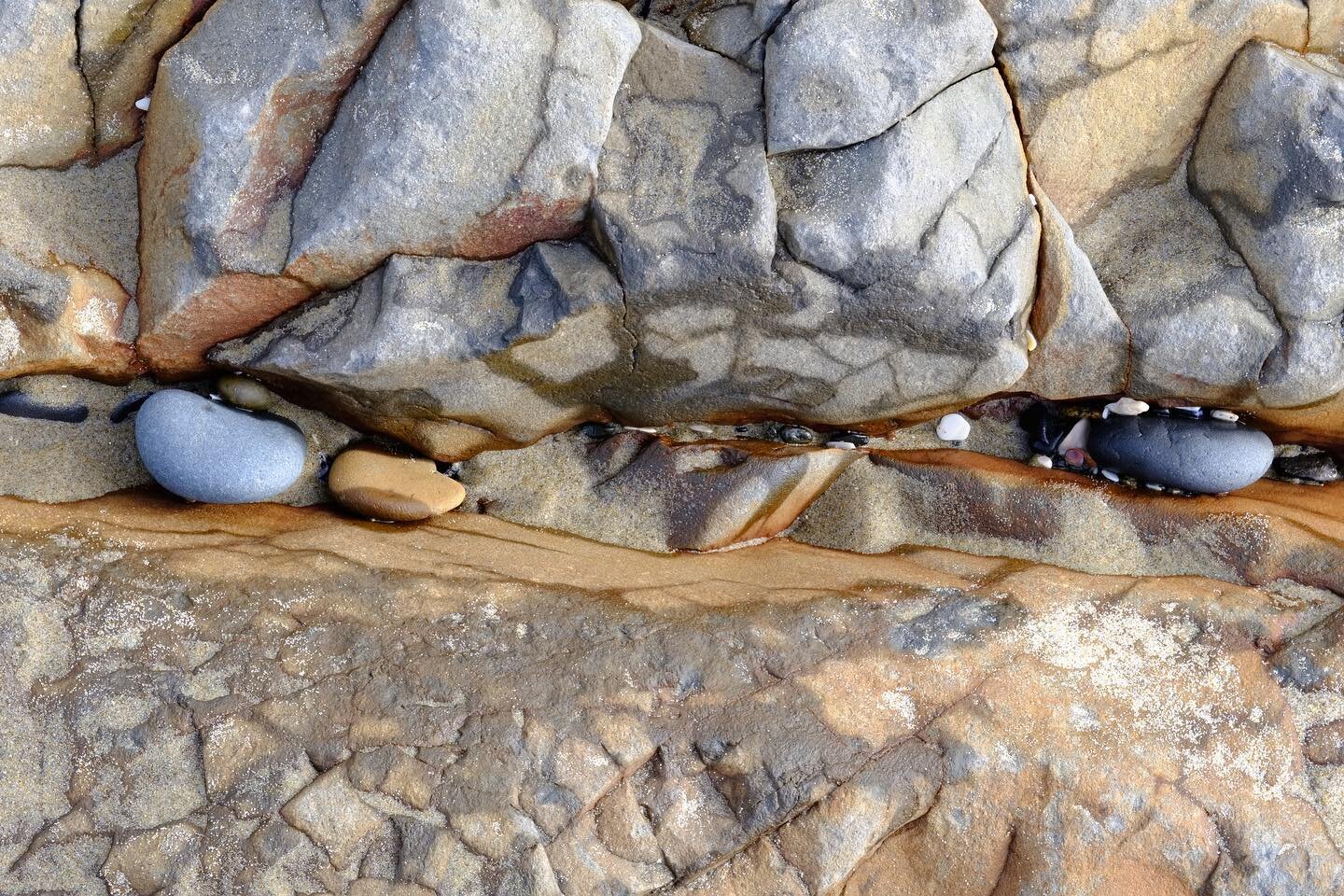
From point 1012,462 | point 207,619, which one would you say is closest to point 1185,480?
point 1012,462

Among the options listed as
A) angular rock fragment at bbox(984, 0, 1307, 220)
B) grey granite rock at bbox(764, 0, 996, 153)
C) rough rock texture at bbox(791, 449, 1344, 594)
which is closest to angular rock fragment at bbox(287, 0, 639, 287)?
grey granite rock at bbox(764, 0, 996, 153)

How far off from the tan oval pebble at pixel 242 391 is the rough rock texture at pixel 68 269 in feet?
0.78

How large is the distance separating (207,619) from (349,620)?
1.09 feet

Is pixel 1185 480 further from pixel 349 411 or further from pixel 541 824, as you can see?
pixel 349 411

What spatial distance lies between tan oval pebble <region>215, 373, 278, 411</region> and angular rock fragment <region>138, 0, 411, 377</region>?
0.25 meters

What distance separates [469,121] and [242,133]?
595 mm

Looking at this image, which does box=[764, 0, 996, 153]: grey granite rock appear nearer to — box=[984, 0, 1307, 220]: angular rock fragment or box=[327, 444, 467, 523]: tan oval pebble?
box=[984, 0, 1307, 220]: angular rock fragment

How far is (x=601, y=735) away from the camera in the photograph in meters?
2.39

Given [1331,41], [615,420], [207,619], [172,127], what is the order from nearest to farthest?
[207,619], [172,127], [1331,41], [615,420]

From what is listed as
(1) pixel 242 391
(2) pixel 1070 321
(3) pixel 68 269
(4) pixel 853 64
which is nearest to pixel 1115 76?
(2) pixel 1070 321

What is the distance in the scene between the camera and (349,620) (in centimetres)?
251

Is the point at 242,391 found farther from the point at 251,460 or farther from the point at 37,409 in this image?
the point at 37,409

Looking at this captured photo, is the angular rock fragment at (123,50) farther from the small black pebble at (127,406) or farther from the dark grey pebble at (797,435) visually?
the dark grey pebble at (797,435)

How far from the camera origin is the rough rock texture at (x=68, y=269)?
8.97 ft
